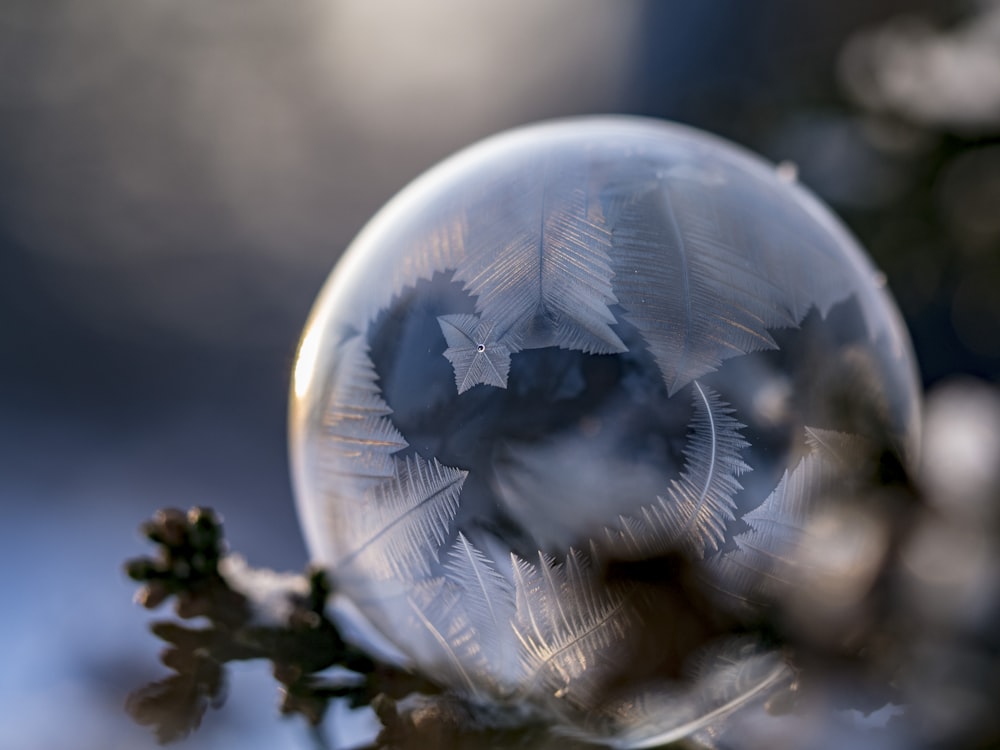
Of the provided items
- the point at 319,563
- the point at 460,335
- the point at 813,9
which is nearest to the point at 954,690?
the point at 319,563

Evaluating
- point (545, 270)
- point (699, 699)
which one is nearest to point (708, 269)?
point (545, 270)

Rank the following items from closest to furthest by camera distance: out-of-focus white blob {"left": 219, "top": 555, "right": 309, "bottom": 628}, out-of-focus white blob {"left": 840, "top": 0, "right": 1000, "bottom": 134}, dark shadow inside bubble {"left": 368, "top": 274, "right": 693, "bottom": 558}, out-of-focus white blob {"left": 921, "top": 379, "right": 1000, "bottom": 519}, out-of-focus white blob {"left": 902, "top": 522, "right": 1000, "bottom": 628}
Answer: dark shadow inside bubble {"left": 368, "top": 274, "right": 693, "bottom": 558} → out-of-focus white blob {"left": 219, "top": 555, "right": 309, "bottom": 628} → out-of-focus white blob {"left": 902, "top": 522, "right": 1000, "bottom": 628} → out-of-focus white blob {"left": 921, "top": 379, "right": 1000, "bottom": 519} → out-of-focus white blob {"left": 840, "top": 0, "right": 1000, "bottom": 134}

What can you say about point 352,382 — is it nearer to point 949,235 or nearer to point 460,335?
point 460,335

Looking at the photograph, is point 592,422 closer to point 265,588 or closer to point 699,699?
point 699,699

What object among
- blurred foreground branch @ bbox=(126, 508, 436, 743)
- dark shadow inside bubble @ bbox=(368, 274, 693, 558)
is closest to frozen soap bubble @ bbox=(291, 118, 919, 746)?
dark shadow inside bubble @ bbox=(368, 274, 693, 558)

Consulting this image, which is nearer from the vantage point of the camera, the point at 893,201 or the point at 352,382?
the point at 352,382

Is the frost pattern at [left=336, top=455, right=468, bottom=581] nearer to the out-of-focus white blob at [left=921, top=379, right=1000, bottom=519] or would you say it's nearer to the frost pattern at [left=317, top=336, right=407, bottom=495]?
the frost pattern at [left=317, top=336, right=407, bottom=495]

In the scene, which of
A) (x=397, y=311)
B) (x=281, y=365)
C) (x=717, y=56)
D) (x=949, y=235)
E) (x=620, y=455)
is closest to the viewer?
(x=620, y=455)
